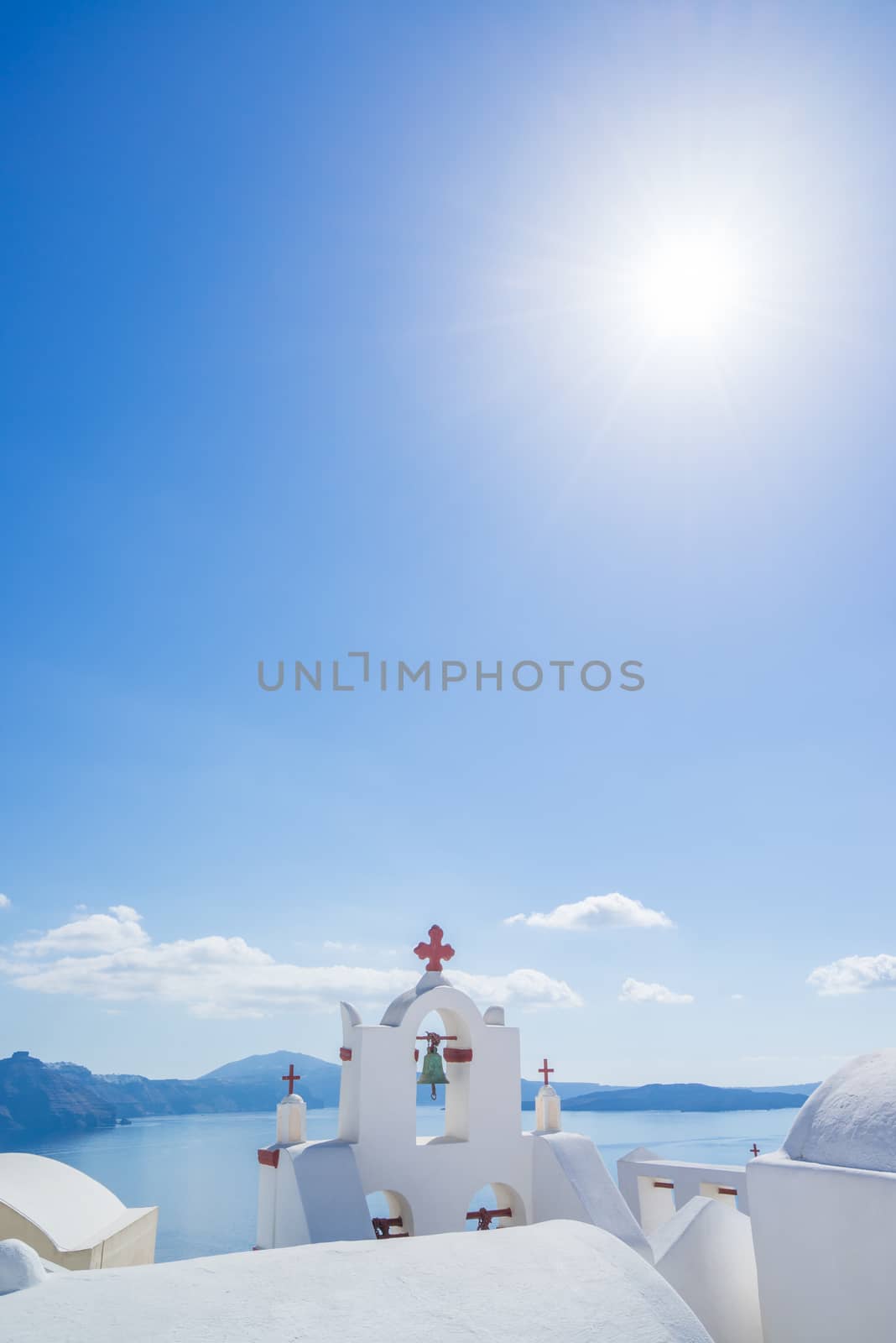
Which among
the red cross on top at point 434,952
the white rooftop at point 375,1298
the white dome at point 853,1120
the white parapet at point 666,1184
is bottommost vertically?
the white parapet at point 666,1184

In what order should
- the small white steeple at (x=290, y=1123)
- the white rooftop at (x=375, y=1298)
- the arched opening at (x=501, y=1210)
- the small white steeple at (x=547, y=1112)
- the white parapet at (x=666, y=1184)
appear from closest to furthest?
the white rooftop at (x=375, y=1298)
the small white steeple at (x=290, y=1123)
the arched opening at (x=501, y=1210)
the small white steeple at (x=547, y=1112)
the white parapet at (x=666, y=1184)

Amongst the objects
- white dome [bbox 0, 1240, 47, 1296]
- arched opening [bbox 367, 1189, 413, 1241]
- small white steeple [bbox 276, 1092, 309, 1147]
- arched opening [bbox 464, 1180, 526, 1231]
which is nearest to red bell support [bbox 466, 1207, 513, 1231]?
arched opening [bbox 464, 1180, 526, 1231]

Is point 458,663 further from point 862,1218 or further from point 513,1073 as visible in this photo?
point 862,1218

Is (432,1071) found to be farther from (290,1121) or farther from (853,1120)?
(853,1120)

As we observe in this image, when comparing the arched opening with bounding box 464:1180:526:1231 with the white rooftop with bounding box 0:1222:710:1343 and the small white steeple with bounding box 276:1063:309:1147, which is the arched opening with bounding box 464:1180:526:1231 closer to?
the small white steeple with bounding box 276:1063:309:1147

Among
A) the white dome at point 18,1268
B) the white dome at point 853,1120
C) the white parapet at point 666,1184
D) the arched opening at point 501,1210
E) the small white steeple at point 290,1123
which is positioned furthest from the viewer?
the white parapet at point 666,1184

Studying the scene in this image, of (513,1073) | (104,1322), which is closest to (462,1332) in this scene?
(104,1322)

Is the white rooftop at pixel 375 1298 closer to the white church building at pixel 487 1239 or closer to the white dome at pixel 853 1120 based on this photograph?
the white church building at pixel 487 1239

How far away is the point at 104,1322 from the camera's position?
4508 millimetres

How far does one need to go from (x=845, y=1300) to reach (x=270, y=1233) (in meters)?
5.46

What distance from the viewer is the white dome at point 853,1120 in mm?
6637

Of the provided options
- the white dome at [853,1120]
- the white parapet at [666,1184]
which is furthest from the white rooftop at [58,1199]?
the white parapet at [666,1184]

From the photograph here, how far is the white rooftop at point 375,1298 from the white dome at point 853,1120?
2.03 meters

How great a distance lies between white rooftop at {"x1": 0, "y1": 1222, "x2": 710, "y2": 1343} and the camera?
4574 millimetres
